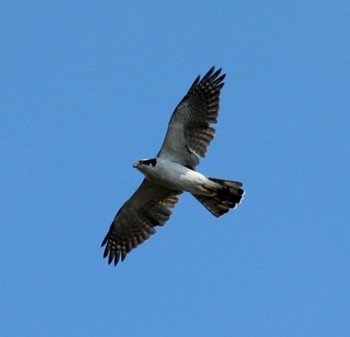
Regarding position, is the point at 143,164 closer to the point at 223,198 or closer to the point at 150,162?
the point at 150,162

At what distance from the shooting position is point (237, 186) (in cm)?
2148

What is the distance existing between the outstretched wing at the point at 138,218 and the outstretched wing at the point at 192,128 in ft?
3.50

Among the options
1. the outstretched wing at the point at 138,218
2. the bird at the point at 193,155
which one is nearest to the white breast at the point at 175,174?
the bird at the point at 193,155

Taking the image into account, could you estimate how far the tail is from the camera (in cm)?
2147

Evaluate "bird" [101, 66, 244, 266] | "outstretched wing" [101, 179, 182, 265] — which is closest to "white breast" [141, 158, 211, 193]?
"bird" [101, 66, 244, 266]

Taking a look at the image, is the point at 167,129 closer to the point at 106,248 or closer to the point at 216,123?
the point at 216,123

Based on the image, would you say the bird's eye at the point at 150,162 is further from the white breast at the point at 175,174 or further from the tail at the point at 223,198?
the tail at the point at 223,198

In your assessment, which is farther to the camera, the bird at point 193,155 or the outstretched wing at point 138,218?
the outstretched wing at point 138,218

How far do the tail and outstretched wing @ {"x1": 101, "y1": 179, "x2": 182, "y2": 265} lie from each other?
1.05 metres

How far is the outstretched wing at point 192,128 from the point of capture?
21.4 meters

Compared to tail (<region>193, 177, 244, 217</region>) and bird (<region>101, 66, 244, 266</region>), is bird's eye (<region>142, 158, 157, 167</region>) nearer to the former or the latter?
bird (<region>101, 66, 244, 266</region>)

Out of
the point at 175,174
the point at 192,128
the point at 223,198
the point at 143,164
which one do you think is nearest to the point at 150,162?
the point at 143,164

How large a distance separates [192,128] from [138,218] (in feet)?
9.08

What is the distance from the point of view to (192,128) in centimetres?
2152
